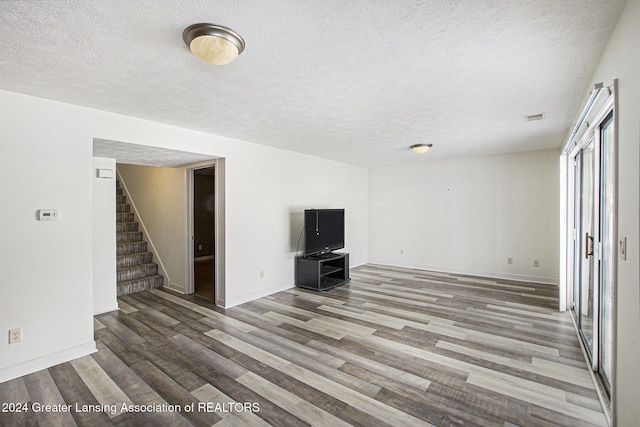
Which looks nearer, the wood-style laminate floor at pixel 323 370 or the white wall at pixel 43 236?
the wood-style laminate floor at pixel 323 370

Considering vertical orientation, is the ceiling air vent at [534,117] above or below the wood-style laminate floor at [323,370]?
above

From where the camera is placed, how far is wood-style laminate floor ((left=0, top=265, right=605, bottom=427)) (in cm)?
202

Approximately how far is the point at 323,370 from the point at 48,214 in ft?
9.32

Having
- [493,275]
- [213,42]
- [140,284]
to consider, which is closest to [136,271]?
[140,284]

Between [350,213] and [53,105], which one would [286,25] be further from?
[350,213]

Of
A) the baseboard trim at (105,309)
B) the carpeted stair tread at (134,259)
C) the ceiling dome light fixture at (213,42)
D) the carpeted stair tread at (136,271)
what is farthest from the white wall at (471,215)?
the ceiling dome light fixture at (213,42)

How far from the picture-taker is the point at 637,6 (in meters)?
1.28

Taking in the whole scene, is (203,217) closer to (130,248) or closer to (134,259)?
(130,248)

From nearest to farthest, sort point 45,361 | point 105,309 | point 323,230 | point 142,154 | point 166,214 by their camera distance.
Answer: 1. point 45,361
2. point 142,154
3. point 105,309
4. point 166,214
5. point 323,230

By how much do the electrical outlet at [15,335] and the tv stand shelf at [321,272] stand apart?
3513 mm

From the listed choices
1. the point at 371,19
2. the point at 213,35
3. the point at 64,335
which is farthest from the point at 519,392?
the point at 64,335

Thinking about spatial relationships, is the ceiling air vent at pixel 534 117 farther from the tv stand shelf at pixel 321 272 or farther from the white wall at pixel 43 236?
the white wall at pixel 43 236

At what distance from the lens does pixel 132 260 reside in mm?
5297

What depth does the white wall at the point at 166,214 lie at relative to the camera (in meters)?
4.92
